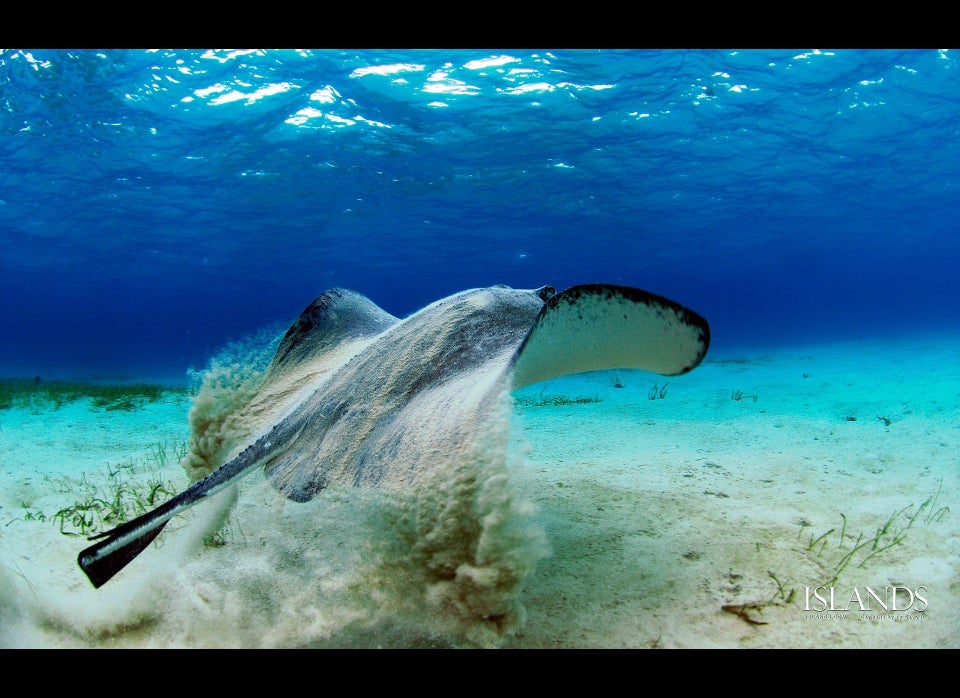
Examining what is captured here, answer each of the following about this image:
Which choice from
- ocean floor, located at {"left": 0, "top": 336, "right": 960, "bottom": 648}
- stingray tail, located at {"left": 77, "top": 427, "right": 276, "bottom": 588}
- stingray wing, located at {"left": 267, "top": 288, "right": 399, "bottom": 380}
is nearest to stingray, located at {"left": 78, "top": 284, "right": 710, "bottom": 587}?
stingray tail, located at {"left": 77, "top": 427, "right": 276, "bottom": 588}

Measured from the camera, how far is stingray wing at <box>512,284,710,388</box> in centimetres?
215

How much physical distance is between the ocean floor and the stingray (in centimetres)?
19

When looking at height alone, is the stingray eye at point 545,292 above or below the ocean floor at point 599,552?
above

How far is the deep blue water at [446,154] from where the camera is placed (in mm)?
16406

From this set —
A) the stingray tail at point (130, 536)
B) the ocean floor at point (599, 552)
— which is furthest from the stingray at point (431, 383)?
the ocean floor at point (599, 552)

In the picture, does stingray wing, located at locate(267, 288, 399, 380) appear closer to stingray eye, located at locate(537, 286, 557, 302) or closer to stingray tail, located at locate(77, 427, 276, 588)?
stingray eye, located at locate(537, 286, 557, 302)

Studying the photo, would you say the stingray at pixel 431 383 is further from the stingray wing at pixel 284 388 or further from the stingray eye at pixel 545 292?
the stingray eye at pixel 545 292

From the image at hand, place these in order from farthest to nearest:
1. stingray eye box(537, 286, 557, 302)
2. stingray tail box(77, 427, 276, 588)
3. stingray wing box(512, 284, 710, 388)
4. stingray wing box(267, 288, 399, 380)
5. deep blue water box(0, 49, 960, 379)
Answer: deep blue water box(0, 49, 960, 379)
stingray wing box(267, 288, 399, 380)
stingray eye box(537, 286, 557, 302)
stingray wing box(512, 284, 710, 388)
stingray tail box(77, 427, 276, 588)

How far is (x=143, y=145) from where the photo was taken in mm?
20906

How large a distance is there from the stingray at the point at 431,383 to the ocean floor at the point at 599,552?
192mm

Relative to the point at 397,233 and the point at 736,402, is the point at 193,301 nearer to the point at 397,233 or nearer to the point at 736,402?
the point at 397,233

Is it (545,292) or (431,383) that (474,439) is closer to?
(431,383)

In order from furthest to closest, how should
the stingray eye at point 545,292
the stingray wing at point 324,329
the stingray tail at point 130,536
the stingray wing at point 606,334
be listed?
the stingray wing at point 324,329 → the stingray eye at point 545,292 → the stingray wing at point 606,334 → the stingray tail at point 130,536
